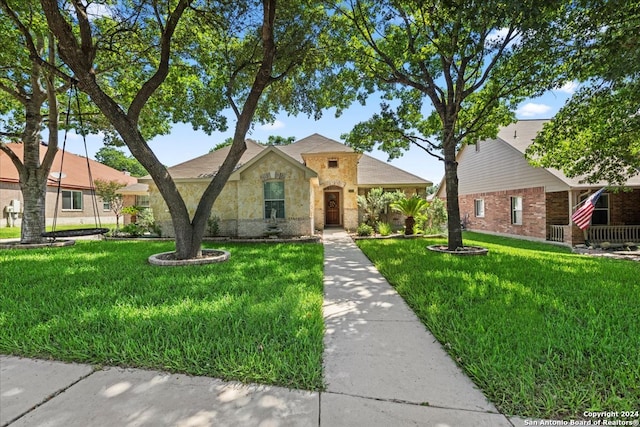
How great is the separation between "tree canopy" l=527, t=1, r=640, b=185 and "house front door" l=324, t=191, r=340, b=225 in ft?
32.3

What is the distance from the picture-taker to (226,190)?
1357cm

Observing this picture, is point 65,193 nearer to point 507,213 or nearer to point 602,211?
point 507,213

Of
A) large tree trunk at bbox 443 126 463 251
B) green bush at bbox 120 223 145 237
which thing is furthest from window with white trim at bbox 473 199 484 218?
green bush at bbox 120 223 145 237

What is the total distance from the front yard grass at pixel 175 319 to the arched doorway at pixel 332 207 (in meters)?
11.2

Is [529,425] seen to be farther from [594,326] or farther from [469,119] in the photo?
[469,119]

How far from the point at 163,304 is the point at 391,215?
15.0 meters

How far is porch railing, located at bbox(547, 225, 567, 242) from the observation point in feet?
45.6

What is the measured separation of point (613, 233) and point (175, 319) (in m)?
18.5

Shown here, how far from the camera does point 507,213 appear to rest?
56.5 feet

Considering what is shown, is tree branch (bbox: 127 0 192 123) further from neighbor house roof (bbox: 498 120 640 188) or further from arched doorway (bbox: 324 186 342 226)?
neighbor house roof (bbox: 498 120 640 188)

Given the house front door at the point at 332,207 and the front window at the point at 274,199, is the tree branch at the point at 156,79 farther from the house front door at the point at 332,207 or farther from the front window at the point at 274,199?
the house front door at the point at 332,207

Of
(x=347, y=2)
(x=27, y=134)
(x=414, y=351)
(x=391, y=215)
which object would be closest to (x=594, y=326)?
(x=414, y=351)

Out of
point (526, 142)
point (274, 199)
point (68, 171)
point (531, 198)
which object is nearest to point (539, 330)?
point (274, 199)

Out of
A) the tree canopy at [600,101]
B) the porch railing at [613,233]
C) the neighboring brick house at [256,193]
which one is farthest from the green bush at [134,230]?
the porch railing at [613,233]
